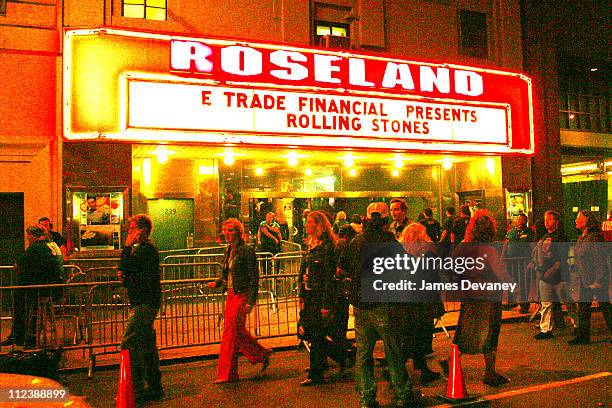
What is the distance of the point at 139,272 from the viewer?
659 cm

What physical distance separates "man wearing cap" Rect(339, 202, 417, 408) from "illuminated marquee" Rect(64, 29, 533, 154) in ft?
20.3

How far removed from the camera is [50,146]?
12.0 m

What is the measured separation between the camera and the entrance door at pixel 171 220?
45.2ft

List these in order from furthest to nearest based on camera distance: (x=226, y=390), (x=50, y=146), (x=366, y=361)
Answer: (x=50, y=146)
(x=226, y=390)
(x=366, y=361)

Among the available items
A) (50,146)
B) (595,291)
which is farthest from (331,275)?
(50,146)

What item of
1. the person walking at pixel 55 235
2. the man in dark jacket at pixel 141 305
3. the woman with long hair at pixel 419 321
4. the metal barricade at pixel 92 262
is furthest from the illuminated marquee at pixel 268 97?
the woman with long hair at pixel 419 321

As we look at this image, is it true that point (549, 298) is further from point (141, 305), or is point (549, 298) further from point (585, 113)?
A: point (585, 113)

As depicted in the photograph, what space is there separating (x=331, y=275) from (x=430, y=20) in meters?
11.2

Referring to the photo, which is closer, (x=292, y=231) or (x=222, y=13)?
(x=222, y=13)

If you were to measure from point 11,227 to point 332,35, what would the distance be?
8844 millimetres

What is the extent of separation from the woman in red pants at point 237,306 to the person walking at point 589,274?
5.03 meters

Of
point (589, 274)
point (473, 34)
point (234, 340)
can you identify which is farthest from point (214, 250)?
point (473, 34)

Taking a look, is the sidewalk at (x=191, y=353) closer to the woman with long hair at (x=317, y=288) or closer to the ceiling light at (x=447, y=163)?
the woman with long hair at (x=317, y=288)

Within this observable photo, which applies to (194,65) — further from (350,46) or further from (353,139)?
(350,46)
